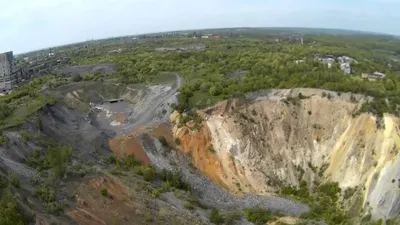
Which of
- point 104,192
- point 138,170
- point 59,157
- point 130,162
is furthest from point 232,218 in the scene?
point 59,157

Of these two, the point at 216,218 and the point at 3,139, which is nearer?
the point at 216,218

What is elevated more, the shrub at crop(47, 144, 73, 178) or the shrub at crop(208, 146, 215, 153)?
the shrub at crop(47, 144, 73, 178)

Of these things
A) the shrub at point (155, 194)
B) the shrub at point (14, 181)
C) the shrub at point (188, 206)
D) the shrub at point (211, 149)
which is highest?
the shrub at point (14, 181)

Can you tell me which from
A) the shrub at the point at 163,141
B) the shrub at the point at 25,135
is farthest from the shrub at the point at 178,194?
the shrub at the point at 25,135

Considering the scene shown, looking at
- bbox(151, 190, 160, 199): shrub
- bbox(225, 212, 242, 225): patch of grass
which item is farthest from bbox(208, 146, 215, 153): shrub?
bbox(225, 212, 242, 225): patch of grass

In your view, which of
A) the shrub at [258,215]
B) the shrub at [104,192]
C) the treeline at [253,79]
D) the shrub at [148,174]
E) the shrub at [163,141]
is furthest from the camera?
the shrub at [163,141]

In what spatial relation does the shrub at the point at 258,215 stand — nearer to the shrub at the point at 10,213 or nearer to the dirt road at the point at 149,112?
the shrub at the point at 10,213

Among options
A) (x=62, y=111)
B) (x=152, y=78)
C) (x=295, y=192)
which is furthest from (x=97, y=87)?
(x=295, y=192)

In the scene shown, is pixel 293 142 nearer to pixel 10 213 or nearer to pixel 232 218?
pixel 232 218

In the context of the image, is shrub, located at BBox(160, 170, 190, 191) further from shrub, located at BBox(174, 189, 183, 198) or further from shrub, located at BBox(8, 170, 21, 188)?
shrub, located at BBox(8, 170, 21, 188)
